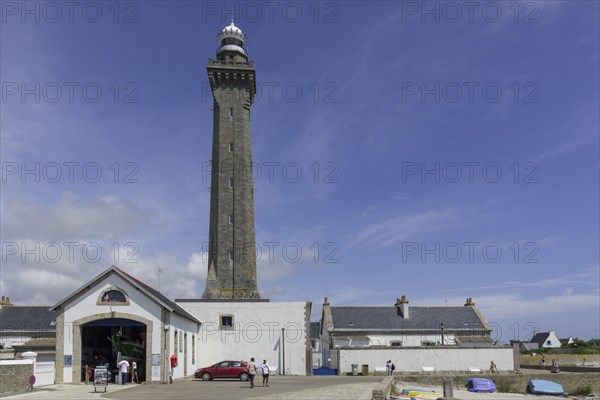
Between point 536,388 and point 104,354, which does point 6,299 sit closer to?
point 104,354

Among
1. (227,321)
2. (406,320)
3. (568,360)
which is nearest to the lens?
(227,321)

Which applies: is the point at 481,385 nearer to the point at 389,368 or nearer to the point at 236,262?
the point at 389,368

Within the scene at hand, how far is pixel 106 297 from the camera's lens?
29.3 metres

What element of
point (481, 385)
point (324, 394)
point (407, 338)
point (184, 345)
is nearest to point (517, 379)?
point (481, 385)

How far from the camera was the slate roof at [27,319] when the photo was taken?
4922 cm

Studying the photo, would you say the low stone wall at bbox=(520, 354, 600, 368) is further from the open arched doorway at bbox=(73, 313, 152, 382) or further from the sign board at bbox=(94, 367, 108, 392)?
the sign board at bbox=(94, 367, 108, 392)

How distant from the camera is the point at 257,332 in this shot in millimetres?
38625

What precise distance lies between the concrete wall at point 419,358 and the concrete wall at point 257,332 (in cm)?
352

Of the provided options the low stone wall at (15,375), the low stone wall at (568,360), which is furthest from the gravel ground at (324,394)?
the low stone wall at (568,360)

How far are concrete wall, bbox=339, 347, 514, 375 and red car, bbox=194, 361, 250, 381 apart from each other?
11.1 meters

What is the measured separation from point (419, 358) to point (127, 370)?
2131cm

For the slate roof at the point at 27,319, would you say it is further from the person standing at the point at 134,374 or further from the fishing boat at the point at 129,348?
the person standing at the point at 134,374

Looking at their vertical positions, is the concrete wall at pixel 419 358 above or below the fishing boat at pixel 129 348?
below

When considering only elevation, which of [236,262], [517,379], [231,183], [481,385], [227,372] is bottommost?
[517,379]
